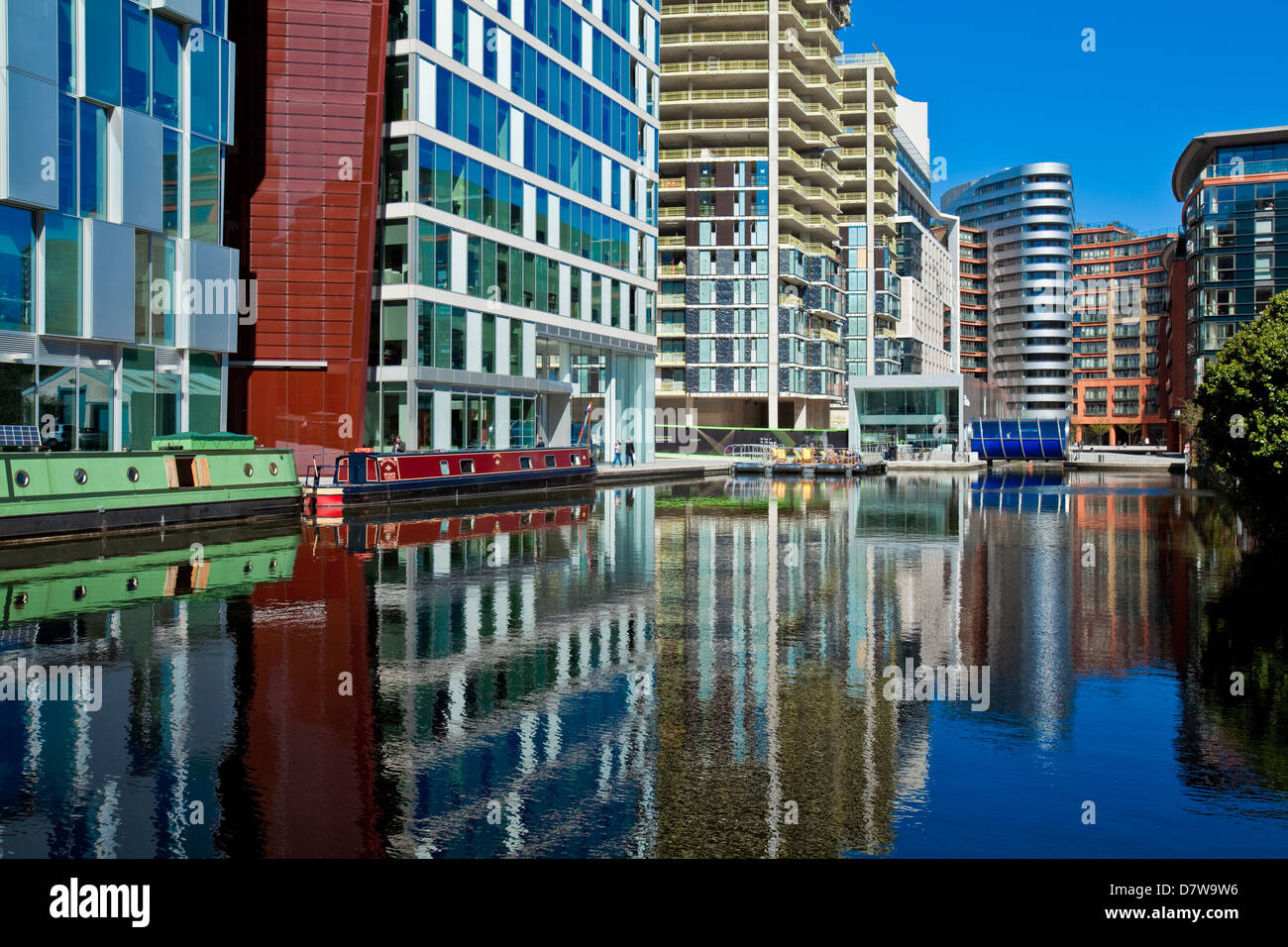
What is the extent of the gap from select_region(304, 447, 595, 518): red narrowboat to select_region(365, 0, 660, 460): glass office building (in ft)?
10.2

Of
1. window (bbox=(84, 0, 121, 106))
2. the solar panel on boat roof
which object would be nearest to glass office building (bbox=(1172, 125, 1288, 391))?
window (bbox=(84, 0, 121, 106))

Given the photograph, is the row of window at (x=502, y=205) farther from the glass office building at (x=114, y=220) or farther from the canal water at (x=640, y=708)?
the canal water at (x=640, y=708)

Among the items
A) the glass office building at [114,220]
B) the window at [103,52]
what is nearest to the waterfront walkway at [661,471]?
the glass office building at [114,220]

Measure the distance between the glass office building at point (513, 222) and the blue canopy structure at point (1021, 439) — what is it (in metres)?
32.3

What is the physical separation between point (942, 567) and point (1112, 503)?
23234 millimetres

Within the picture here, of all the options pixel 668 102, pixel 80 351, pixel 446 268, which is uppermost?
pixel 668 102

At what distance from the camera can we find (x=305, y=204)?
139 ft

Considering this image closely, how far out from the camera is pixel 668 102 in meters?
102

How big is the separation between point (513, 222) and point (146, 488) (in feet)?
93.3

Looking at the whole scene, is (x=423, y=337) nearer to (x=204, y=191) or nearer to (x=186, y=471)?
(x=204, y=191)

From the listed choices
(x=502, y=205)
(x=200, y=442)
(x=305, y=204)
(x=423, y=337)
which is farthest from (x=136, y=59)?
(x=502, y=205)

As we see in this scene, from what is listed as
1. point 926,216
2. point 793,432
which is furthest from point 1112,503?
point 926,216
